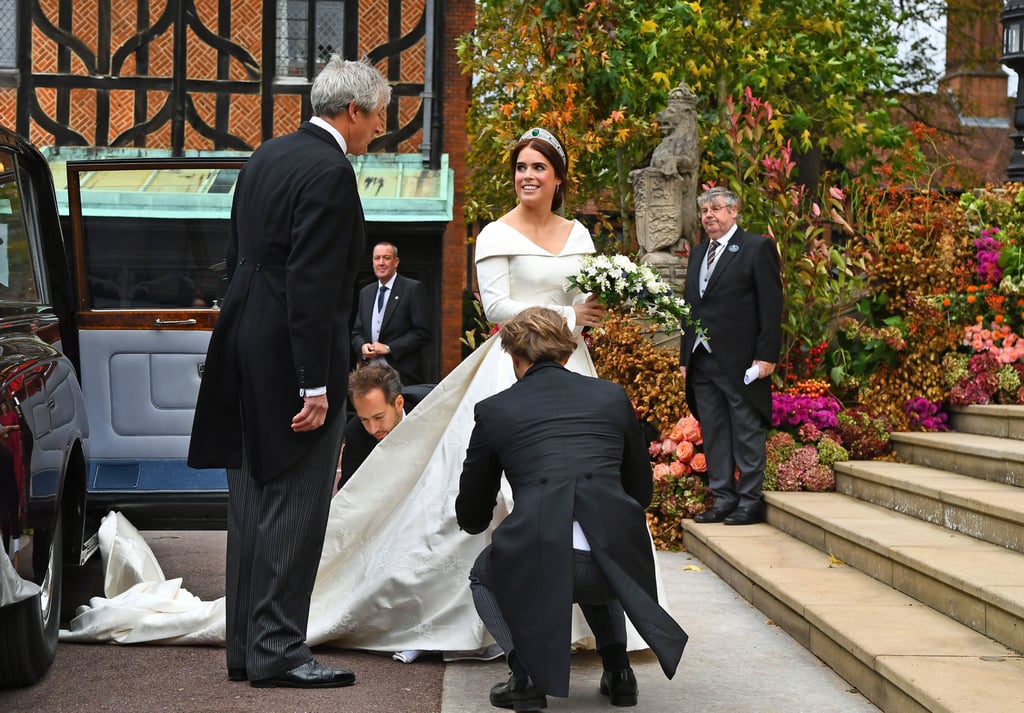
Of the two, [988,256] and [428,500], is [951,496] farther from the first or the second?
[988,256]

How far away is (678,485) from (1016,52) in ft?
17.0

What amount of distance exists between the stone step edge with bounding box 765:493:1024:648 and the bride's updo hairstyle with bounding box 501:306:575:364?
72.3 inches

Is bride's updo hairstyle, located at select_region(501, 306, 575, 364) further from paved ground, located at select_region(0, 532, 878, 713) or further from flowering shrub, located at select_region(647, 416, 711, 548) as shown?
flowering shrub, located at select_region(647, 416, 711, 548)

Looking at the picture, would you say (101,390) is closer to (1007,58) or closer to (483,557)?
(483,557)

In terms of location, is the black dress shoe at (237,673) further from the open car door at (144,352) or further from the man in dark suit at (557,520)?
the open car door at (144,352)

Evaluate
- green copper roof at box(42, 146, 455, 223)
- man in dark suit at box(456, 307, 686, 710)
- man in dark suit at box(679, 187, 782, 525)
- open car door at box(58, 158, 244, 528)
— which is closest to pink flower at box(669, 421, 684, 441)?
man in dark suit at box(679, 187, 782, 525)

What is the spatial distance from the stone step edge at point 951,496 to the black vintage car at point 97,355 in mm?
3542

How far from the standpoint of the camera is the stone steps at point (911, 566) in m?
4.51

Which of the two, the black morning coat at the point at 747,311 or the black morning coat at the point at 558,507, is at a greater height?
the black morning coat at the point at 747,311

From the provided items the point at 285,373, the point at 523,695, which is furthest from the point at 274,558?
the point at 523,695

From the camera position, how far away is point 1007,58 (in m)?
11.3

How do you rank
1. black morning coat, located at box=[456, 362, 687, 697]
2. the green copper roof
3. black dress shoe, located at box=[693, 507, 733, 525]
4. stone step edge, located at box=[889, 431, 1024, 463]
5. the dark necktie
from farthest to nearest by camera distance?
the green copper roof → the dark necktie → black dress shoe, located at box=[693, 507, 733, 525] → stone step edge, located at box=[889, 431, 1024, 463] → black morning coat, located at box=[456, 362, 687, 697]

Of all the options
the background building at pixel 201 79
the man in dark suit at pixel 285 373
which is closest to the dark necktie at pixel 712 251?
the man in dark suit at pixel 285 373

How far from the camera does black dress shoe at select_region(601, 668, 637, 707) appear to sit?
4.53 m
